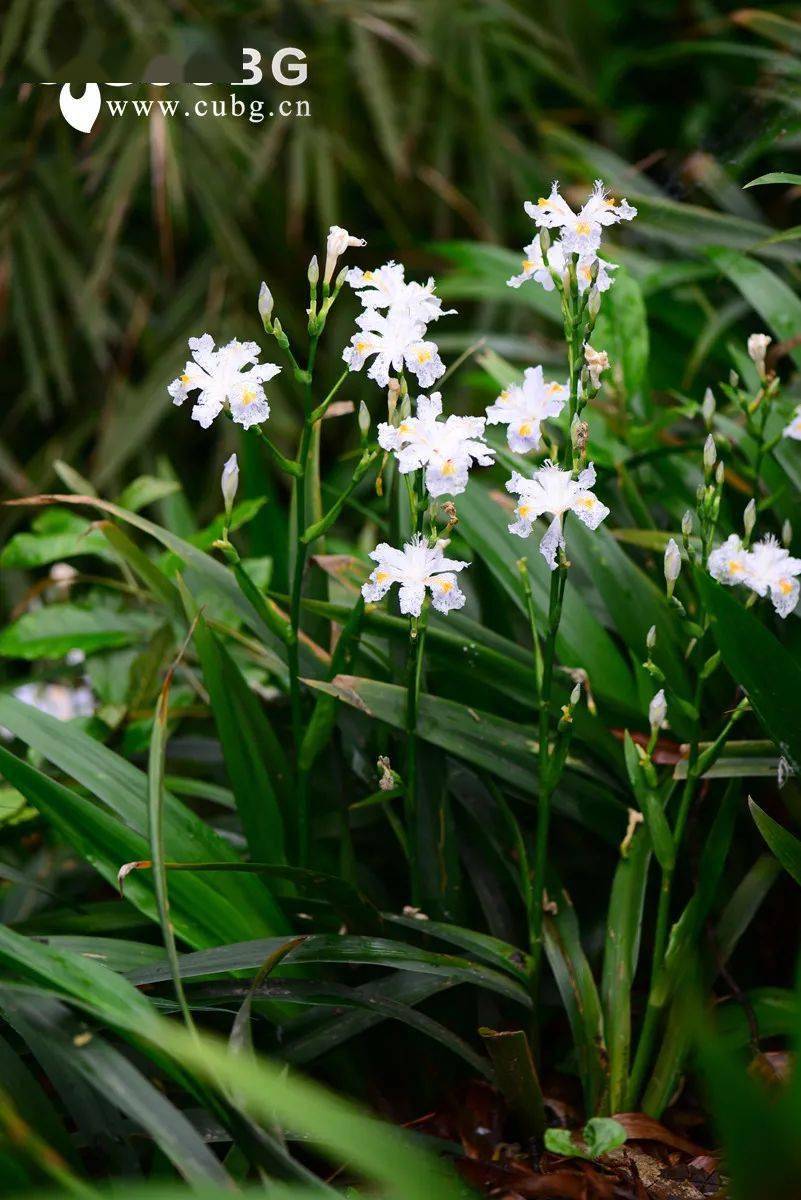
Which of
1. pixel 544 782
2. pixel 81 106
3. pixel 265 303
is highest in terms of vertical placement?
pixel 81 106

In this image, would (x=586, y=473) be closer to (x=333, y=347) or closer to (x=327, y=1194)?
(x=327, y=1194)

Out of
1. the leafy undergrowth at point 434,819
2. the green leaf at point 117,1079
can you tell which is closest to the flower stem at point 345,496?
the leafy undergrowth at point 434,819

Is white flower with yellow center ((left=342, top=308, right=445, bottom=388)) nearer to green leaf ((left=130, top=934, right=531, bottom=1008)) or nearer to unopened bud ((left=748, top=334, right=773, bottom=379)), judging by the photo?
unopened bud ((left=748, top=334, right=773, bottom=379))

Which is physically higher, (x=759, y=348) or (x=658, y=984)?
(x=759, y=348)

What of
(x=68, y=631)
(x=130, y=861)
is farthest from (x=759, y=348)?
(x=68, y=631)

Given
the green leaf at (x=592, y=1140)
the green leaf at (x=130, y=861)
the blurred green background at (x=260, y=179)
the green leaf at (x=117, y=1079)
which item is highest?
the blurred green background at (x=260, y=179)

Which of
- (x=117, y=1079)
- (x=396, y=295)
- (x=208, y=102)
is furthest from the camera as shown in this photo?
(x=208, y=102)

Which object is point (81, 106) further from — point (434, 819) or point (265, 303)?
point (434, 819)

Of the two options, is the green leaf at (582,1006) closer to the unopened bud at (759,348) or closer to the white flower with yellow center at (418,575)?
the white flower with yellow center at (418,575)
